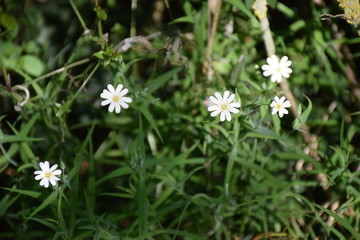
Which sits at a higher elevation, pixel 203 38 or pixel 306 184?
pixel 203 38

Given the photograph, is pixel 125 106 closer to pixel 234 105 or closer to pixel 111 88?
pixel 111 88

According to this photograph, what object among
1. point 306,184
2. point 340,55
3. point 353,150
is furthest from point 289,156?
point 340,55

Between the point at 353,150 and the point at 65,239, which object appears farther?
the point at 353,150

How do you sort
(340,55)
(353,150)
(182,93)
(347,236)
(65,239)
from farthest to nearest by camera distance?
(182,93) → (340,55) → (353,150) → (347,236) → (65,239)

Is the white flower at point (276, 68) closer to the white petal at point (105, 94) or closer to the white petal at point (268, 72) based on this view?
the white petal at point (268, 72)

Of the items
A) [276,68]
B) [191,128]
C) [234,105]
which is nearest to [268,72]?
[276,68]

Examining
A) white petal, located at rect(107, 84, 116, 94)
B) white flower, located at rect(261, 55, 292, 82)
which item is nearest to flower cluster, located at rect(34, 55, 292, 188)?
white petal, located at rect(107, 84, 116, 94)

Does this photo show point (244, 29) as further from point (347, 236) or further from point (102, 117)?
point (347, 236)

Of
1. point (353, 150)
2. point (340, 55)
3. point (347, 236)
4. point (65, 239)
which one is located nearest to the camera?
point (65, 239)

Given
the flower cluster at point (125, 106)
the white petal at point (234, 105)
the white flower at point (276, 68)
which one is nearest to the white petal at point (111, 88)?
the flower cluster at point (125, 106)
